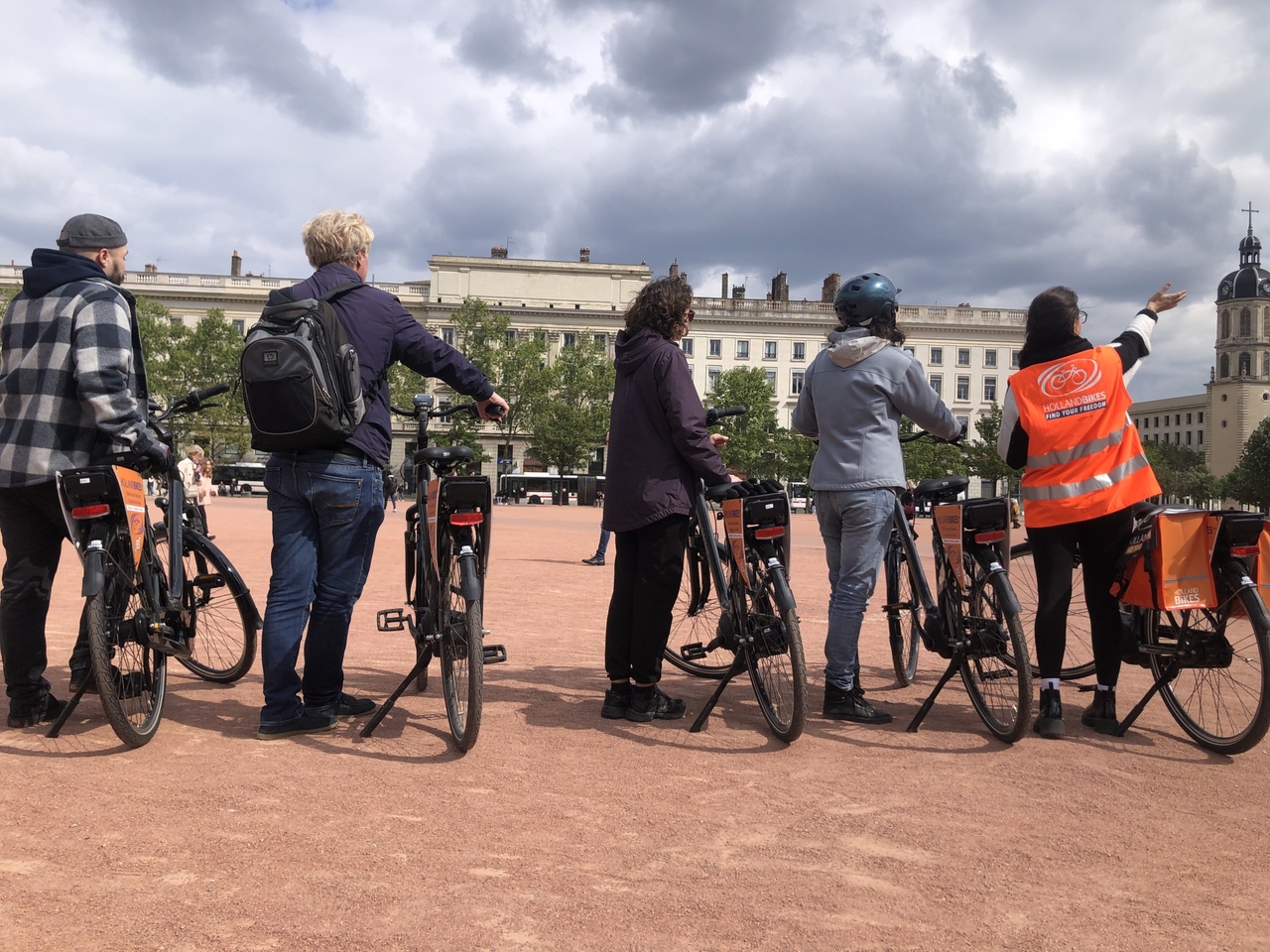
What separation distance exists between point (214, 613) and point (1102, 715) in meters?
4.38

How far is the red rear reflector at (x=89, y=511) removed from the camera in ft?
14.4

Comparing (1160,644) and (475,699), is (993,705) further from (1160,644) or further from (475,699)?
(475,699)

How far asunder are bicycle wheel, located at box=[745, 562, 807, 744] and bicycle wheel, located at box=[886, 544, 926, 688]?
2.85ft

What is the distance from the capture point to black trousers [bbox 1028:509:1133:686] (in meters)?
4.96

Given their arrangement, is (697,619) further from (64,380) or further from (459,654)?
(64,380)

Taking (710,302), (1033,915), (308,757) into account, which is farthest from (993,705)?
(710,302)

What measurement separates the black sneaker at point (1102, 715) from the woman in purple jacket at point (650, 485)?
190 cm

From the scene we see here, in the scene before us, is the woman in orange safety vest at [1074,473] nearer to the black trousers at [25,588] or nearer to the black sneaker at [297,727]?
the black sneaker at [297,727]

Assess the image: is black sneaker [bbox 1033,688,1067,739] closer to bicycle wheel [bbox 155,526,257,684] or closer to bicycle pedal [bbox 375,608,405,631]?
bicycle pedal [bbox 375,608,405,631]

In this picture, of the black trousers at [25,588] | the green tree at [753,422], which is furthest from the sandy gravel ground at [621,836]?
the green tree at [753,422]

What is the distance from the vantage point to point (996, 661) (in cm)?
476

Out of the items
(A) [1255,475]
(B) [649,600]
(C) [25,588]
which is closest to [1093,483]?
(B) [649,600]

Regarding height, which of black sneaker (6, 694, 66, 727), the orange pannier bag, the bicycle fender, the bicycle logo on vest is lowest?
black sneaker (6, 694, 66, 727)

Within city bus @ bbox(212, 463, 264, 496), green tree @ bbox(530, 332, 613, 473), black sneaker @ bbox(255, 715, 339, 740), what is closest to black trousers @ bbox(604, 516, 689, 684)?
black sneaker @ bbox(255, 715, 339, 740)
